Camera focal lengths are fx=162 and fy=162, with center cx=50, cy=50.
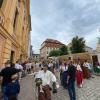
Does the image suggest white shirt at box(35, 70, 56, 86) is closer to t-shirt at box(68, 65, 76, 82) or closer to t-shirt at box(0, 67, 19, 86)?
t-shirt at box(0, 67, 19, 86)

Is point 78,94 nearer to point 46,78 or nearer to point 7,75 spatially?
point 46,78

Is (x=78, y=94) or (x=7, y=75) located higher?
(x=7, y=75)

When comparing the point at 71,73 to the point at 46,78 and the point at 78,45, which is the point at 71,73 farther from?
the point at 78,45

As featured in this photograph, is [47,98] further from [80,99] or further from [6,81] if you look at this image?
[80,99]

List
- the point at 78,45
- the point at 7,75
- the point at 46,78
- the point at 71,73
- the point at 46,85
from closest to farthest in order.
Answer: the point at 7,75, the point at 46,85, the point at 46,78, the point at 71,73, the point at 78,45

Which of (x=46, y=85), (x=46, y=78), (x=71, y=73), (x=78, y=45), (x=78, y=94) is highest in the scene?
(x=78, y=45)

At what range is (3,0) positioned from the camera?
35.4 ft

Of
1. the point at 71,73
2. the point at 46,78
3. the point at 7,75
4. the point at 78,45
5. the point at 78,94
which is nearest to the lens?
the point at 7,75

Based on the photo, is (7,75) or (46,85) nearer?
(7,75)

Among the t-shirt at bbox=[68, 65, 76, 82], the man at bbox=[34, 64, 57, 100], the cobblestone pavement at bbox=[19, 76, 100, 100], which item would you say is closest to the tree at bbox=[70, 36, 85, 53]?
the cobblestone pavement at bbox=[19, 76, 100, 100]

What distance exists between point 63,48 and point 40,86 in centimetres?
5745

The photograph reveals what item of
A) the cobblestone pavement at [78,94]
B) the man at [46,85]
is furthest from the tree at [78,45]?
the man at [46,85]

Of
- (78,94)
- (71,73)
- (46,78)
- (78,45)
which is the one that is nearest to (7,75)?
(46,78)

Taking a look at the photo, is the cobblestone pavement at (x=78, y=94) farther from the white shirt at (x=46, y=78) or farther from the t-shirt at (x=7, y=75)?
the t-shirt at (x=7, y=75)
